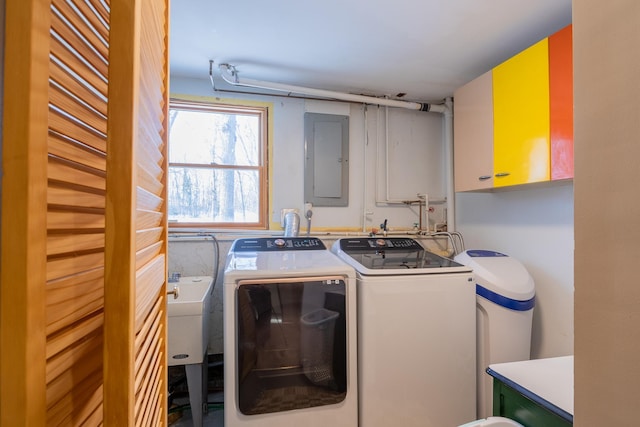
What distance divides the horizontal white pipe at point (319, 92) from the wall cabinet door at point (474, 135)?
0.39 meters

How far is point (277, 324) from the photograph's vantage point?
1.40 meters

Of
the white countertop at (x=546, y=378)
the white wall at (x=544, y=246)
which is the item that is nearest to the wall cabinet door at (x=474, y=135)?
the white wall at (x=544, y=246)

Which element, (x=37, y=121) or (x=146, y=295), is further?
(x=146, y=295)

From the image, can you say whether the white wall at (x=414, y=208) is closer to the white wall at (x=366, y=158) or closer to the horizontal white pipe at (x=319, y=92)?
the white wall at (x=366, y=158)

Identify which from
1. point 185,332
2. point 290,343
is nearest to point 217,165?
point 185,332

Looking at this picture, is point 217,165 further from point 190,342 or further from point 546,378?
point 546,378

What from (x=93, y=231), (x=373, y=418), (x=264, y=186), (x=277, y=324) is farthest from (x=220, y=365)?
(x=93, y=231)

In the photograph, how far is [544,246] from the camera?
5.97 feet

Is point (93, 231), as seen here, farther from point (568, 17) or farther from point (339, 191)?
point (568, 17)

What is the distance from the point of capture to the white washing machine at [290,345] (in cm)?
134

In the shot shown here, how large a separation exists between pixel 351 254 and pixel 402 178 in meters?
1.11

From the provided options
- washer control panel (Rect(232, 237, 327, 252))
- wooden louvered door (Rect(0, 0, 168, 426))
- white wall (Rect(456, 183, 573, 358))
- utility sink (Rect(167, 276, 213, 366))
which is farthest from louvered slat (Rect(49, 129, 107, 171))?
white wall (Rect(456, 183, 573, 358))

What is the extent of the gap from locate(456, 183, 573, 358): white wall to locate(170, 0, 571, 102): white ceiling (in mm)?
982

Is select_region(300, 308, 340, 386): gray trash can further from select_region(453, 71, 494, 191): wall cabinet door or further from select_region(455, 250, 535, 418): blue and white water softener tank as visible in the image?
select_region(453, 71, 494, 191): wall cabinet door
